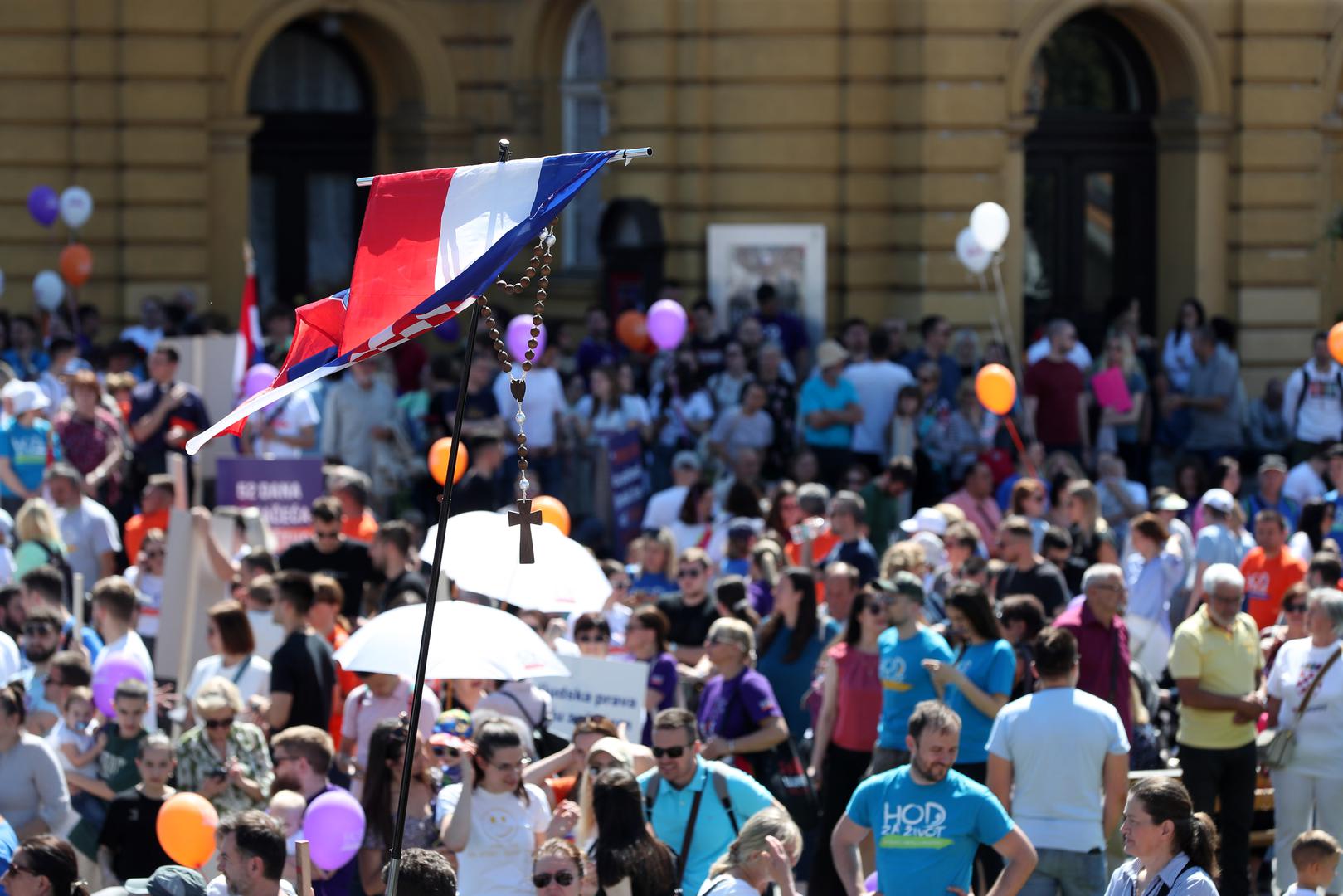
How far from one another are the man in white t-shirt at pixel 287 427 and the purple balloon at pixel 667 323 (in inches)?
115

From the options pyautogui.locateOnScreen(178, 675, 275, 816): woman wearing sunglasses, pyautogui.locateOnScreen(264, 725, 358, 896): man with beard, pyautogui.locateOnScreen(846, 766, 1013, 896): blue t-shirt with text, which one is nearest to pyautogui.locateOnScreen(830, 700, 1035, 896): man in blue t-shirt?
pyautogui.locateOnScreen(846, 766, 1013, 896): blue t-shirt with text

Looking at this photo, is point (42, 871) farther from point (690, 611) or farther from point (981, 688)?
point (690, 611)

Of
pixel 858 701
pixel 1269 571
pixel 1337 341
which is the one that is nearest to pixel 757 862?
pixel 858 701

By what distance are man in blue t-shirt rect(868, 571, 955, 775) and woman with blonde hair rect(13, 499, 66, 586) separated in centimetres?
525

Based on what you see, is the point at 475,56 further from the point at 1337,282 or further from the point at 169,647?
the point at 169,647

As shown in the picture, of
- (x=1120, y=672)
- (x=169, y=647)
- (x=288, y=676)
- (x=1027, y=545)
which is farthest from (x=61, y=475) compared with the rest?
(x=1120, y=672)

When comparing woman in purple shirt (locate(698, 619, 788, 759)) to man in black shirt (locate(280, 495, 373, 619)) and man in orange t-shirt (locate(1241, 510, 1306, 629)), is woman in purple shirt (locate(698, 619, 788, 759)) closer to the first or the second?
man in black shirt (locate(280, 495, 373, 619))

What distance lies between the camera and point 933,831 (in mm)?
8031

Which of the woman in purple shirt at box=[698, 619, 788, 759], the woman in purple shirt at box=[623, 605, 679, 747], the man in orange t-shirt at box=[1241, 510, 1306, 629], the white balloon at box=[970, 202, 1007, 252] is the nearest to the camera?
the woman in purple shirt at box=[698, 619, 788, 759]

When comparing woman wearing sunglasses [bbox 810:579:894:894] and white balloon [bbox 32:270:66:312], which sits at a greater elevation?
white balloon [bbox 32:270:66:312]

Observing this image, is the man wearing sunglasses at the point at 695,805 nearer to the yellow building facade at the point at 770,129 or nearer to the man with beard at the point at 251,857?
the man with beard at the point at 251,857

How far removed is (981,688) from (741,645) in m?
1.06

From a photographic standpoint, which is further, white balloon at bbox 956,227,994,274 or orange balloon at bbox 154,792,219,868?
white balloon at bbox 956,227,994,274

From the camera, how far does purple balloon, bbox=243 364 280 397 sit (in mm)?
17250
